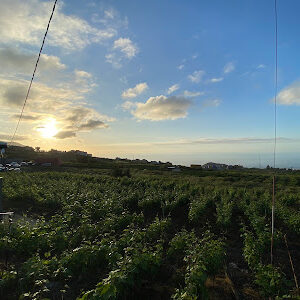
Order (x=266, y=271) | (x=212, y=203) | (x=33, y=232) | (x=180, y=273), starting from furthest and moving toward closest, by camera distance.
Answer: (x=212, y=203)
(x=33, y=232)
(x=180, y=273)
(x=266, y=271)

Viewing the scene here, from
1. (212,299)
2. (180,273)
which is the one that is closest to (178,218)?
(180,273)

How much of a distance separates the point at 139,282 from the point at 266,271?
2.43 m

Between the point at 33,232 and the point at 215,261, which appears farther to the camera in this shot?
the point at 33,232

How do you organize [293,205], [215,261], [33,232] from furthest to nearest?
[293,205]
[33,232]
[215,261]

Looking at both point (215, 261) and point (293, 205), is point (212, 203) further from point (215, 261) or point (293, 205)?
point (215, 261)

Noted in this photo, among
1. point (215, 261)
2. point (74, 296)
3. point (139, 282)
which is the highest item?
point (215, 261)

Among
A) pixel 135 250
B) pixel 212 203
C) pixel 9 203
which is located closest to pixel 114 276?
pixel 135 250

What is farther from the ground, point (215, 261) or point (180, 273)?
point (215, 261)

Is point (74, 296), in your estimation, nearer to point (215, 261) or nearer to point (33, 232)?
point (33, 232)

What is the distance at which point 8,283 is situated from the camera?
16.3 feet

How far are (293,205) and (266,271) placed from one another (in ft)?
35.1

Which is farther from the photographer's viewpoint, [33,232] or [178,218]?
Result: [178,218]

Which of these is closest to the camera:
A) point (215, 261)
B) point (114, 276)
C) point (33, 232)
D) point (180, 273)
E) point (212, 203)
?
point (114, 276)

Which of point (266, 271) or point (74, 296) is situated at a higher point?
point (266, 271)
